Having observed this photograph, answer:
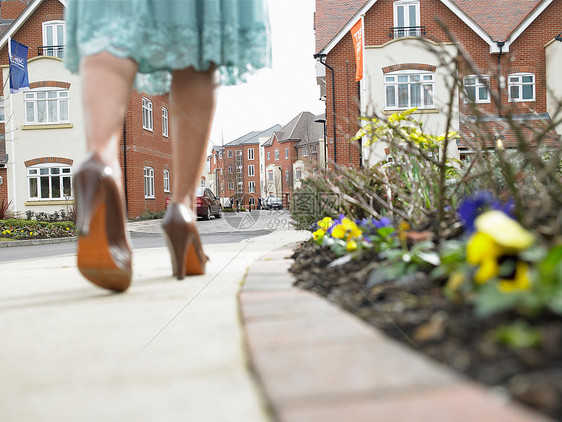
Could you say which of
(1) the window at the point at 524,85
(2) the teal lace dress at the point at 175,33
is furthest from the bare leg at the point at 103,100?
(1) the window at the point at 524,85

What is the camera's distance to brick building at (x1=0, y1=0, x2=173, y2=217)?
1744 centimetres

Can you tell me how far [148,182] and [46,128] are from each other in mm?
4167

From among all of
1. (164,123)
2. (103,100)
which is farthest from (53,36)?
(103,100)

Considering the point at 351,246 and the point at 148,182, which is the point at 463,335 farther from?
the point at 148,182

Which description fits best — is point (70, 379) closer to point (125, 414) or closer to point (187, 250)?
point (125, 414)

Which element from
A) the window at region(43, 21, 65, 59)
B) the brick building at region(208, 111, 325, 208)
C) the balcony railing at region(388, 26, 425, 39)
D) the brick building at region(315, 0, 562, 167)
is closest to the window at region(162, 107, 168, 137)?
the window at region(43, 21, 65, 59)

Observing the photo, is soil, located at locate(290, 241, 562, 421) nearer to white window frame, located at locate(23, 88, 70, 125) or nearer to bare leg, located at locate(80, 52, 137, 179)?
bare leg, located at locate(80, 52, 137, 179)

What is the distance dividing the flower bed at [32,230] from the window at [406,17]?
12283 mm

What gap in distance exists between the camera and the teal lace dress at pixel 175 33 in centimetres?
160

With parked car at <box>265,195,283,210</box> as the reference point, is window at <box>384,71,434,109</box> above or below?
above

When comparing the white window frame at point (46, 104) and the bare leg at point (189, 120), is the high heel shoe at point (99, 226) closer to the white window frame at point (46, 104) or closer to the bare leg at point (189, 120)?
the bare leg at point (189, 120)

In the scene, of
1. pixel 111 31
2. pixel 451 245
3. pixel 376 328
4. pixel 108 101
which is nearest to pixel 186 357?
pixel 376 328

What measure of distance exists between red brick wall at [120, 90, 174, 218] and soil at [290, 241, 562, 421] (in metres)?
16.0

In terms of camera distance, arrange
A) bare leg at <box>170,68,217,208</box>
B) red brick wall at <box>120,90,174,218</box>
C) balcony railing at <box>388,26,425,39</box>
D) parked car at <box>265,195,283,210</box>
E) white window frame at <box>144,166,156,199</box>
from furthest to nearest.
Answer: parked car at <box>265,195,283,210</box>, white window frame at <box>144,166,156,199</box>, red brick wall at <box>120,90,174,218</box>, balcony railing at <box>388,26,425,39</box>, bare leg at <box>170,68,217,208</box>
